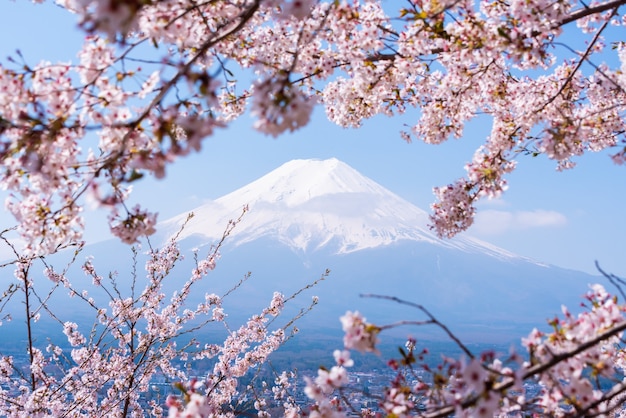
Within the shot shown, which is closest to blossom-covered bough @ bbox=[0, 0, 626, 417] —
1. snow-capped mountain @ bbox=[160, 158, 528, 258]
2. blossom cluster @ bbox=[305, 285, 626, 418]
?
blossom cluster @ bbox=[305, 285, 626, 418]

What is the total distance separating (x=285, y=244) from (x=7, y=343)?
96293 millimetres

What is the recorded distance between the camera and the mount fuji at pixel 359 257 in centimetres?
12950

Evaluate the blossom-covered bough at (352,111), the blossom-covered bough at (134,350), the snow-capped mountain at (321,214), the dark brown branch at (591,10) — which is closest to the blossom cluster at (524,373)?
the blossom-covered bough at (352,111)

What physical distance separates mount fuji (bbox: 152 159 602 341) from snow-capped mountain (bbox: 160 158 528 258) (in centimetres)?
33

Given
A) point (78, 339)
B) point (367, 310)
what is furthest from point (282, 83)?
point (367, 310)

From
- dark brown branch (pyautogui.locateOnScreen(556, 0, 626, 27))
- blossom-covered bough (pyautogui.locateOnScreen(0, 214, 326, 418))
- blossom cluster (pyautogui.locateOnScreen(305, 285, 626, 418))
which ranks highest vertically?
dark brown branch (pyautogui.locateOnScreen(556, 0, 626, 27))

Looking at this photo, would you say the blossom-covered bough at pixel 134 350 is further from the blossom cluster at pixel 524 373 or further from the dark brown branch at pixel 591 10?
the dark brown branch at pixel 591 10

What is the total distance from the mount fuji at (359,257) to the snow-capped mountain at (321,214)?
1.09 feet

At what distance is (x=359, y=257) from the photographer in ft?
475

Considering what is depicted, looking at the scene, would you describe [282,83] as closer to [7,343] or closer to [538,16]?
[538,16]

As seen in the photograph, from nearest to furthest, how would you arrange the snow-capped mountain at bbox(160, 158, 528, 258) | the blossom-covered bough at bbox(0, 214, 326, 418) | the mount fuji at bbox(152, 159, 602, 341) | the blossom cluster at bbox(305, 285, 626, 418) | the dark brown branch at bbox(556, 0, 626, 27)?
the blossom cluster at bbox(305, 285, 626, 418) → the dark brown branch at bbox(556, 0, 626, 27) → the blossom-covered bough at bbox(0, 214, 326, 418) → the mount fuji at bbox(152, 159, 602, 341) → the snow-capped mountain at bbox(160, 158, 528, 258)

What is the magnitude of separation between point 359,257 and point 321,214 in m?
24.9

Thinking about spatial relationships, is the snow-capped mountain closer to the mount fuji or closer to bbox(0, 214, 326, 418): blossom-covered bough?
the mount fuji

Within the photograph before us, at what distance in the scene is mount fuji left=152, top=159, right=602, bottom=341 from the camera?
129500 millimetres
